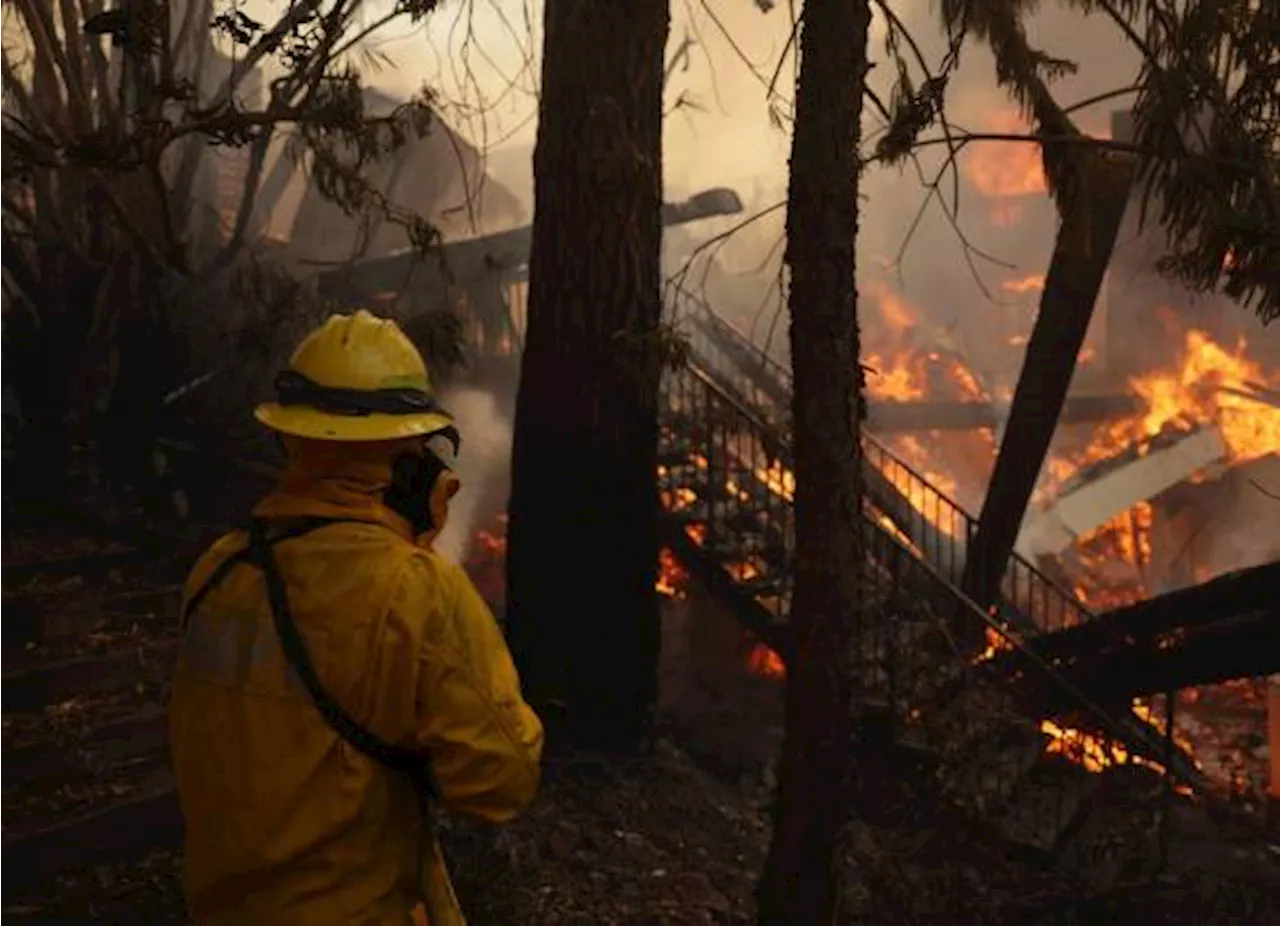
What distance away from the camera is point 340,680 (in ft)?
7.57

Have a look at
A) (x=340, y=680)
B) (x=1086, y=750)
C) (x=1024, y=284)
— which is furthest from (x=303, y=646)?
(x=1024, y=284)

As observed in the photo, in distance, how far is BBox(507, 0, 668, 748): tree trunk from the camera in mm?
6500

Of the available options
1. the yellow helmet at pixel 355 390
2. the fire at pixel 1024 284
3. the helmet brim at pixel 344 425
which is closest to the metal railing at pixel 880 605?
the yellow helmet at pixel 355 390

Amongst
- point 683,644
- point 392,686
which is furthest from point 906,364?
point 392,686

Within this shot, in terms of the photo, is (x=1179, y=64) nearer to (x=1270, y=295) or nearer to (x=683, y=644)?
(x=1270, y=295)

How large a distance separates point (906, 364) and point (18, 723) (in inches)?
882

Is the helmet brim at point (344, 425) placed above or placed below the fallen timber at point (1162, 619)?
above

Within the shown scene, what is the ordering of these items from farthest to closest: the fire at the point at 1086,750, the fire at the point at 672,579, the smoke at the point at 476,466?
the smoke at the point at 476,466 → the fire at the point at 672,579 → the fire at the point at 1086,750

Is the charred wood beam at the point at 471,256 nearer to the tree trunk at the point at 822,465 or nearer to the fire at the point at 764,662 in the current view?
the fire at the point at 764,662

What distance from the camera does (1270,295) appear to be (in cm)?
567

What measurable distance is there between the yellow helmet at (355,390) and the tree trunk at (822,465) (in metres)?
2.17

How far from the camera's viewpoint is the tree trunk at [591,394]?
6.50 metres

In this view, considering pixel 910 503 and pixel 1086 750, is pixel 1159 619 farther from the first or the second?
pixel 910 503

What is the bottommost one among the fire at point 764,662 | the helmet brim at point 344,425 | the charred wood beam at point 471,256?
the fire at point 764,662
